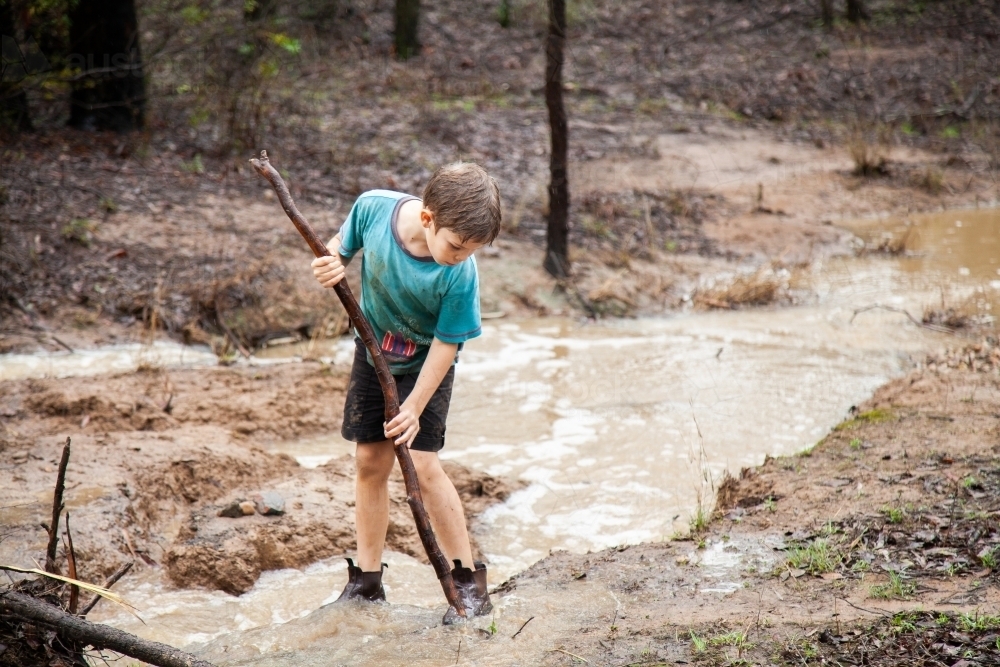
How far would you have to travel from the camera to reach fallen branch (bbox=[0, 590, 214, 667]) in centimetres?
Result: 232

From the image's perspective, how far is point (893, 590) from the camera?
10.3 feet

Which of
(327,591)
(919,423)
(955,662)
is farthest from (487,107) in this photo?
(955,662)

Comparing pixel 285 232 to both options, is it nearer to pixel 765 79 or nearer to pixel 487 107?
pixel 487 107

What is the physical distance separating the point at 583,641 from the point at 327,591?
1.39m

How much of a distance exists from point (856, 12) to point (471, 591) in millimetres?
19414

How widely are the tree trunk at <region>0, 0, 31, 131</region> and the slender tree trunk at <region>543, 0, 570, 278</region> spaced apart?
4.78 metres

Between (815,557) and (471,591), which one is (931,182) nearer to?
(815,557)

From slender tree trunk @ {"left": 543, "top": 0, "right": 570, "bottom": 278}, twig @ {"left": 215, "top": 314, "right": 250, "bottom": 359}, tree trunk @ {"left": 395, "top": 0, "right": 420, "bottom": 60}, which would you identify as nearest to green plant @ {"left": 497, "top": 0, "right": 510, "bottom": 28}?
tree trunk @ {"left": 395, "top": 0, "right": 420, "bottom": 60}

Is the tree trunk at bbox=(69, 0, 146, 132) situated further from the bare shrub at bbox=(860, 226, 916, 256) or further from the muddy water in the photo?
the bare shrub at bbox=(860, 226, 916, 256)

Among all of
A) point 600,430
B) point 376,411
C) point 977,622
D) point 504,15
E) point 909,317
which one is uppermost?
point 504,15

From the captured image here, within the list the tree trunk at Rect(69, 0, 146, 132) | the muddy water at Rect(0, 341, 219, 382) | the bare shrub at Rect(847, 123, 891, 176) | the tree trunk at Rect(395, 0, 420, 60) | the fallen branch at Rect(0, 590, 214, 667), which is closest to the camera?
the fallen branch at Rect(0, 590, 214, 667)

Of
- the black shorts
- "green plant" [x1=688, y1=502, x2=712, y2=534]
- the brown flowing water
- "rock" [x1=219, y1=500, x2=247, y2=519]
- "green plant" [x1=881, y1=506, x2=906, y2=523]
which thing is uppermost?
the black shorts

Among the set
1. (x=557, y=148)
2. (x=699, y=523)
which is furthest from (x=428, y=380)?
(x=557, y=148)

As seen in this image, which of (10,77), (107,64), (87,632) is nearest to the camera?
(87,632)
